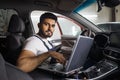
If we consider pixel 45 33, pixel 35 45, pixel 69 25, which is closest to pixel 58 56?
pixel 35 45

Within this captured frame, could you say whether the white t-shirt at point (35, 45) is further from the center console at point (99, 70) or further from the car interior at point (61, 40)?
the center console at point (99, 70)

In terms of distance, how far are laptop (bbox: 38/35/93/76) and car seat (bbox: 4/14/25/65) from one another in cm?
43

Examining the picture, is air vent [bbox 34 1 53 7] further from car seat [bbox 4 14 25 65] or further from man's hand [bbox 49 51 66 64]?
man's hand [bbox 49 51 66 64]

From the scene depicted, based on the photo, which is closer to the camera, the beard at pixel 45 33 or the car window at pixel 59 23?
the beard at pixel 45 33

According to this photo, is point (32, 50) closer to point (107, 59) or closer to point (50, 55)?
point (50, 55)

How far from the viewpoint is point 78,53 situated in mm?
2066

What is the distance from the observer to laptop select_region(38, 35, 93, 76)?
200 centimetres

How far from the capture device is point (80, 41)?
6.62 ft

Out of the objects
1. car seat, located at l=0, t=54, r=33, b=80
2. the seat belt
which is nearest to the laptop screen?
car seat, located at l=0, t=54, r=33, b=80

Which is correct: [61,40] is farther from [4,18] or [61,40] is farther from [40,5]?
[4,18]

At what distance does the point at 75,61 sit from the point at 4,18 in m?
1.70

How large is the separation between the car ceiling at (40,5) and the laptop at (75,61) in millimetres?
1194

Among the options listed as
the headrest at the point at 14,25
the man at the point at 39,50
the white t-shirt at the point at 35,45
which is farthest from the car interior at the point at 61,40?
the white t-shirt at the point at 35,45

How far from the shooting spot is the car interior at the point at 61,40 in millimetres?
2090
